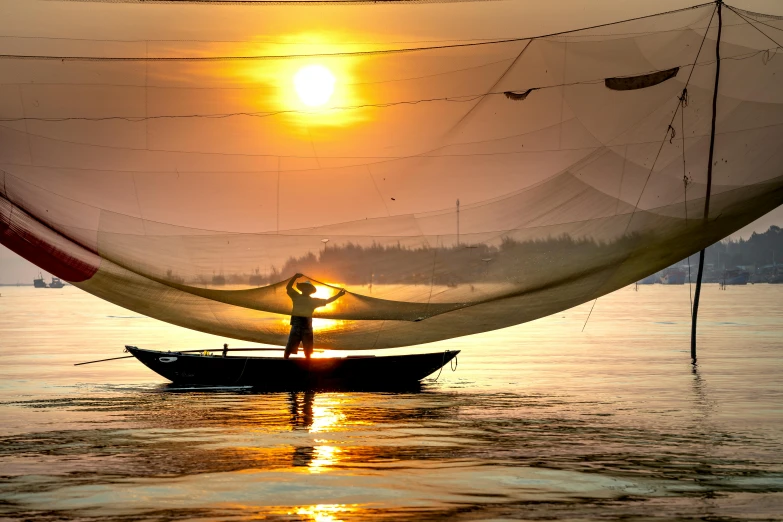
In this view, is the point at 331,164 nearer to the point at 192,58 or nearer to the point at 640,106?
the point at 192,58

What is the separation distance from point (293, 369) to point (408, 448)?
7.24 m

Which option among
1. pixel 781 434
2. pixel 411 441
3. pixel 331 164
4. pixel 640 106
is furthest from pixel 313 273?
pixel 781 434

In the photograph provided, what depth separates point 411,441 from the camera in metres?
15.5

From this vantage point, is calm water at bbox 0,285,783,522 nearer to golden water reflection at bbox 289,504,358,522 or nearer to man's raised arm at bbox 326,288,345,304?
golden water reflection at bbox 289,504,358,522

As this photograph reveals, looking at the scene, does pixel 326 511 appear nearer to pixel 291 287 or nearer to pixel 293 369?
pixel 291 287

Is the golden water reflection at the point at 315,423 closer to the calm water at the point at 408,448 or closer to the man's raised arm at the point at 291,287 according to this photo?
the calm water at the point at 408,448

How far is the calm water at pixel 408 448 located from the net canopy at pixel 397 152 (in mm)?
2175

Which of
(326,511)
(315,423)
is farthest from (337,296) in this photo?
(326,511)

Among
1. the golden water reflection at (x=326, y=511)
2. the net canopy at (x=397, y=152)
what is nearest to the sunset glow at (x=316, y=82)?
the net canopy at (x=397, y=152)

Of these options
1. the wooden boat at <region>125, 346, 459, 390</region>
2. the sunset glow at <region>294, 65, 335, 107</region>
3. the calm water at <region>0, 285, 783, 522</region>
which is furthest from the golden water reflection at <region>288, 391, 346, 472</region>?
the sunset glow at <region>294, 65, 335, 107</region>

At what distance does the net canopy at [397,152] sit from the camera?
15.4 metres

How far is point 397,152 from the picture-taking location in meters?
15.8

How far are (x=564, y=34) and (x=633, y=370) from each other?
50.5 feet

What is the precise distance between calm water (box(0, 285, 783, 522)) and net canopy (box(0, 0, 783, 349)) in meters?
2.18
